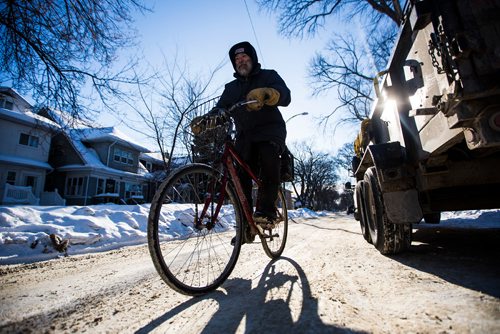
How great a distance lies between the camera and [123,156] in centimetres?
2720

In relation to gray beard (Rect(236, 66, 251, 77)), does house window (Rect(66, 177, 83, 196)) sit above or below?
above

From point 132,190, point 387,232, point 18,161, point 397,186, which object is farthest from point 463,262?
point 132,190

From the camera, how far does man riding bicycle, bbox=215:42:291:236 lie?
279 cm

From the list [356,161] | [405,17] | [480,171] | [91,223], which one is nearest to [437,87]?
[405,17]

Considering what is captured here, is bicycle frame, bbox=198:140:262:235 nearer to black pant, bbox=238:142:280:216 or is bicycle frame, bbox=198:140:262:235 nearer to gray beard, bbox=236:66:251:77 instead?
black pant, bbox=238:142:280:216

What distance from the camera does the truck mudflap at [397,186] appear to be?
2449 millimetres

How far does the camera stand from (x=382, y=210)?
2.83m

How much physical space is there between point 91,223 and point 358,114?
21.0 m

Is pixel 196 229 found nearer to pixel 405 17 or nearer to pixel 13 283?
pixel 13 283

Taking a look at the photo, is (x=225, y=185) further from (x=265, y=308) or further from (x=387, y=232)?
(x=387, y=232)

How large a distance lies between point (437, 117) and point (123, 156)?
2919 cm

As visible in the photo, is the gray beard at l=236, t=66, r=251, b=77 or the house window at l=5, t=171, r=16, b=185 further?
the house window at l=5, t=171, r=16, b=185

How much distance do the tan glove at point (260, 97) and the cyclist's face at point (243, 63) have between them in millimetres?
902

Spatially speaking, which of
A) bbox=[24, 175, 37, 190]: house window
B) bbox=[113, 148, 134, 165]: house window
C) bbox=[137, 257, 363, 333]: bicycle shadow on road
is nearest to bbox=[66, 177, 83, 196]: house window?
bbox=[24, 175, 37, 190]: house window
